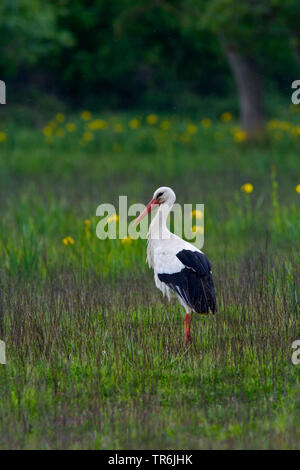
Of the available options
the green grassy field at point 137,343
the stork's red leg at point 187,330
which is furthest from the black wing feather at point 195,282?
the green grassy field at point 137,343

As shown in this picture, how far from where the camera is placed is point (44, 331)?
5.76 m

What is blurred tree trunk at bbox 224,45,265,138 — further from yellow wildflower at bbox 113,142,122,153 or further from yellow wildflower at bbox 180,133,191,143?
yellow wildflower at bbox 113,142,122,153

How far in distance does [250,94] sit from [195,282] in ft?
44.0

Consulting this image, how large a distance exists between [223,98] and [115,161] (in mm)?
13515

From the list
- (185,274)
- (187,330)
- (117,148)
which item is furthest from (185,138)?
(187,330)

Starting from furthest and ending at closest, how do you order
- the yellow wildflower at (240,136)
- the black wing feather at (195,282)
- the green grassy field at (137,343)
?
the yellow wildflower at (240,136)
the black wing feather at (195,282)
the green grassy field at (137,343)

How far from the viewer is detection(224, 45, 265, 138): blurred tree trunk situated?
58.9 ft

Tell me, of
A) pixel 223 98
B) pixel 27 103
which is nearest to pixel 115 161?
pixel 27 103

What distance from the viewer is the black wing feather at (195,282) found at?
5.46 metres

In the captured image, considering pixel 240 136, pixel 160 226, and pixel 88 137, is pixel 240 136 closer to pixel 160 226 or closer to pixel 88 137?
pixel 88 137

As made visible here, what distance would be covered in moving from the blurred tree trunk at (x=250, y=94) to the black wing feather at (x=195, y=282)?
41.7 feet

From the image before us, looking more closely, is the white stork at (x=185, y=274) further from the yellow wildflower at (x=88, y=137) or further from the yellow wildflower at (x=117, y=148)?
the yellow wildflower at (x=88, y=137)

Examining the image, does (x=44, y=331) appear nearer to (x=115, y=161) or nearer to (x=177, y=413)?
(x=177, y=413)

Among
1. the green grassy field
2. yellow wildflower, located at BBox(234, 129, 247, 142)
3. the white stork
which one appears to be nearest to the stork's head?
the white stork
